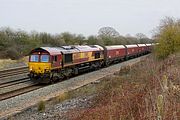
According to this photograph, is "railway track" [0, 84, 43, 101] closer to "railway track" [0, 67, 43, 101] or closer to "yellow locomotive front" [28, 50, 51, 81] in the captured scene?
"railway track" [0, 67, 43, 101]

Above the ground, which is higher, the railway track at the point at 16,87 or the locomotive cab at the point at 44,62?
the locomotive cab at the point at 44,62

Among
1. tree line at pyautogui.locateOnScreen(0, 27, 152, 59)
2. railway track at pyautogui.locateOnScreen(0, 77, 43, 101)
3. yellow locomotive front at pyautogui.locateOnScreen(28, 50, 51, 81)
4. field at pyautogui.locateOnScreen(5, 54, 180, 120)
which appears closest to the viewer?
field at pyautogui.locateOnScreen(5, 54, 180, 120)

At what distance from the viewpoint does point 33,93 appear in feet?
67.4

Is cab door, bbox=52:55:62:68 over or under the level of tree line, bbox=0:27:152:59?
under

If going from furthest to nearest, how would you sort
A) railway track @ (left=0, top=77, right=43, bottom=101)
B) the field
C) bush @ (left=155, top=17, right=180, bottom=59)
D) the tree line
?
1. the tree line
2. bush @ (left=155, top=17, right=180, bottom=59)
3. railway track @ (left=0, top=77, right=43, bottom=101)
4. the field

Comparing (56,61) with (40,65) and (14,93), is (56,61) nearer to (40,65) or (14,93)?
(40,65)

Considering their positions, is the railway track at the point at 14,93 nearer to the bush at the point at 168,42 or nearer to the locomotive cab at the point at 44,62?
the locomotive cab at the point at 44,62

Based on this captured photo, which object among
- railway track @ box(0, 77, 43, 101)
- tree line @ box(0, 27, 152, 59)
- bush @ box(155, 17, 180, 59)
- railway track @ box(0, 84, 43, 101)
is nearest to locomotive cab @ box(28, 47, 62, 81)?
railway track @ box(0, 77, 43, 101)

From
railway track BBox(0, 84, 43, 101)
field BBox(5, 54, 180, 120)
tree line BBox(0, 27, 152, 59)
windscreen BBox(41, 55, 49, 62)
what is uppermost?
tree line BBox(0, 27, 152, 59)

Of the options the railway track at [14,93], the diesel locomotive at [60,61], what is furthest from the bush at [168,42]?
the railway track at [14,93]

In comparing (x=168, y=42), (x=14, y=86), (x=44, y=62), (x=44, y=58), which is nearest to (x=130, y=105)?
(x=14, y=86)

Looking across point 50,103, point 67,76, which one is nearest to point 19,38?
point 67,76

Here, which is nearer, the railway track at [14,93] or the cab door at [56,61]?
the railway track at [14,93]

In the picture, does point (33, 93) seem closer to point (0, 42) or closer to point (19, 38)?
point (0, 42)
